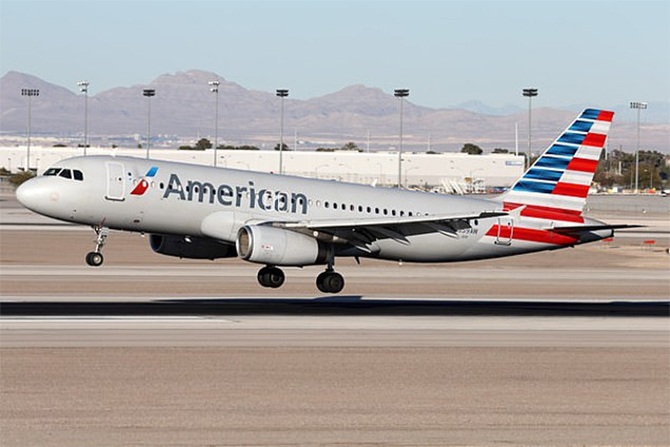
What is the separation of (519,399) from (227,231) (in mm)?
20659

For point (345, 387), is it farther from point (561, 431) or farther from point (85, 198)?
point (85, 198)

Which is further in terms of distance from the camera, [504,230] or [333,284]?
[504,230]

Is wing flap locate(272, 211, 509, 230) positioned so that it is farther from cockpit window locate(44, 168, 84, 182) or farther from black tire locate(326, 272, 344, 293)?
cockpit window locate(44, 168, 84, 182)

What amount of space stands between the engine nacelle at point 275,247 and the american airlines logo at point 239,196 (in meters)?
1.70

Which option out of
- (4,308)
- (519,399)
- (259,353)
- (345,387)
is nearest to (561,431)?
(519,399)

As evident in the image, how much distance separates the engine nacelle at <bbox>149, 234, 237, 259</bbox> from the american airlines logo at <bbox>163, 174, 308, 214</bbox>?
1.54 metres

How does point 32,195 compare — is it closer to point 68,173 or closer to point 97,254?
point 68,173

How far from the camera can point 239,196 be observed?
44.1 meters

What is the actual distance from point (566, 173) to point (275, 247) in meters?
12.6

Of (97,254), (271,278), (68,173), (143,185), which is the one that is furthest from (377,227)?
(68,173)

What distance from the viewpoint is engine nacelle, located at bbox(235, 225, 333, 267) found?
136 feet

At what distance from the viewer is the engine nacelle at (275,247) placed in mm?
41594

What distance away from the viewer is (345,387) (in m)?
25.0

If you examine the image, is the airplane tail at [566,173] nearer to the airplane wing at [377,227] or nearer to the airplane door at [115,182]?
the airplane wing at [377,227]
